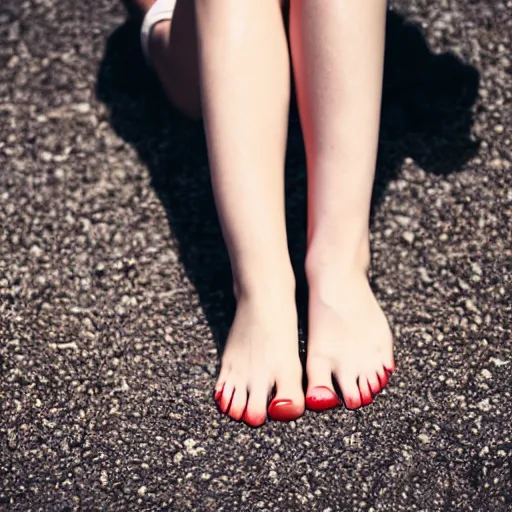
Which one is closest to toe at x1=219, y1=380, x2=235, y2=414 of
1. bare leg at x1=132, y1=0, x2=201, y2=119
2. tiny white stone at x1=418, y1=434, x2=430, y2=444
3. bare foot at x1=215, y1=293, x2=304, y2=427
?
bare foot at x1=215, y1=293, x2=304, y2=427

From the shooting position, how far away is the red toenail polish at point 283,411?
59.6 inches

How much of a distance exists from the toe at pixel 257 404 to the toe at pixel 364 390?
191 mm

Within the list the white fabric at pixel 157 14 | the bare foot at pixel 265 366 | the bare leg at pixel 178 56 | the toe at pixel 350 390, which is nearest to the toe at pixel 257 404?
the bare foot at pixel 265 366

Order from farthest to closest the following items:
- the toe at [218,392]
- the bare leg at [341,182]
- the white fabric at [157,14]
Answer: the white fabric at [157,14] < the toe at [218,392] < the bare leg at [341,182]

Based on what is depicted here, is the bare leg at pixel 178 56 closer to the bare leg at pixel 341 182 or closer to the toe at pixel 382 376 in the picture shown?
the bare leg at pixel 341 182

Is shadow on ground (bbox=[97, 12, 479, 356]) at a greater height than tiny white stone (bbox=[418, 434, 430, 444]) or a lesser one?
greater

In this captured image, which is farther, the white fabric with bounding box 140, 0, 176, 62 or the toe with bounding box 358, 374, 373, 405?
the white fabric with bounding box 140, 0, 176, 62

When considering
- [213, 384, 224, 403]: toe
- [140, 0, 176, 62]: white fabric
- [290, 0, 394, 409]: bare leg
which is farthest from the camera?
[140, 0, 176, 62]: white fabric

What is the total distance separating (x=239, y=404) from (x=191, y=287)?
33 centimetres

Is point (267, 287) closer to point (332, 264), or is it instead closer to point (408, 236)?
point (332, 264)

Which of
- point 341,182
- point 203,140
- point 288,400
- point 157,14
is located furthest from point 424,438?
point 157,14

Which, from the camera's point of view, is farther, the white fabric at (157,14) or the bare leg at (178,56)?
the white fabric at (157,14)

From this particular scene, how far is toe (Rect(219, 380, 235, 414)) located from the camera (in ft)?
5.14

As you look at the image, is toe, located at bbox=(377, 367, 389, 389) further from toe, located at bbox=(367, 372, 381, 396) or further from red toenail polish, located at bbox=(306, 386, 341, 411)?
red toenail polish, located at bbox=(306, 386, 341, 411)
